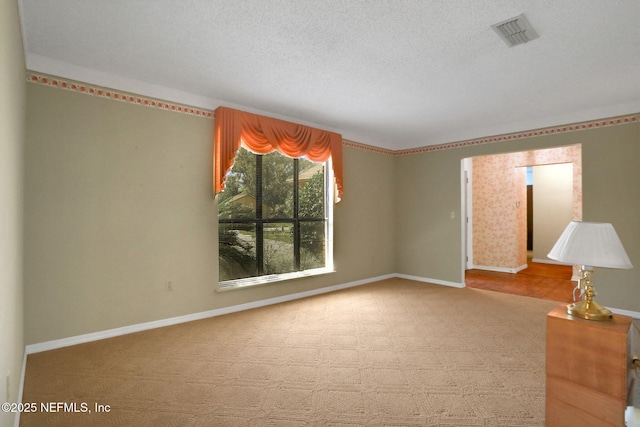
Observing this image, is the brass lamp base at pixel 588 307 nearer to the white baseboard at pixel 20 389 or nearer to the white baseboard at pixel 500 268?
the white baseboard at pixel 20 389

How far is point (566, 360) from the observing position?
168cm

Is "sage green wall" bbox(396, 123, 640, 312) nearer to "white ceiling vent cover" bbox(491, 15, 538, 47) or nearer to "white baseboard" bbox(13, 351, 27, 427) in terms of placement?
"white ceiling vent cover" bbox(491, 15, 538, 47)

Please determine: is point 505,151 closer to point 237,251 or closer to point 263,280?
point 263,280

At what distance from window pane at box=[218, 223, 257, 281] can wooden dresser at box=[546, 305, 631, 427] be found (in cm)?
352

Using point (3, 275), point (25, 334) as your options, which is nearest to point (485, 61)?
point (3, 275)

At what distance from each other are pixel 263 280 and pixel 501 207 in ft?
19.1

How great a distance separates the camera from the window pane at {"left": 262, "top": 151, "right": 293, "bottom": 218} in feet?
15.0

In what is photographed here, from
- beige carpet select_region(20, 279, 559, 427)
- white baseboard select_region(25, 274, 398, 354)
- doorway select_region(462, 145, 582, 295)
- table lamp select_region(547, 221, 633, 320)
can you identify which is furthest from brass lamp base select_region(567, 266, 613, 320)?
doorway select_region(462, 145, 582, 295)

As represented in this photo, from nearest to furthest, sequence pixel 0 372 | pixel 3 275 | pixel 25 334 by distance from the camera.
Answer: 1. pixel 0 372
2. pixel 3 275
3. pixel 25 334

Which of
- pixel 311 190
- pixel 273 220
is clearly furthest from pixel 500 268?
pixel 273 220

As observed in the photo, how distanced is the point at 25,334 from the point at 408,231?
5741mm

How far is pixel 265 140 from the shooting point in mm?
4320

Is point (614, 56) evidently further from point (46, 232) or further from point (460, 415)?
point (46, 232)

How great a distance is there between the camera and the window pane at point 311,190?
508 cm
